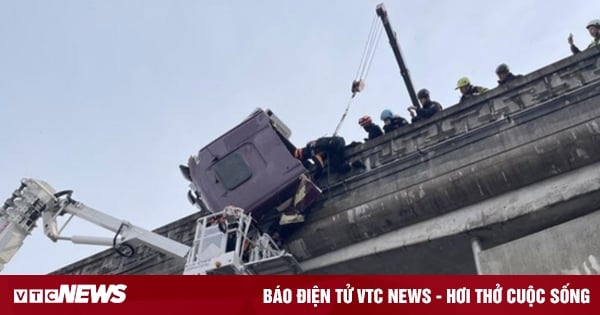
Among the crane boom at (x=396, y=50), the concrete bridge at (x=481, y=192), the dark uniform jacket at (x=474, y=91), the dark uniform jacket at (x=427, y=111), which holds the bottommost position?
the concrete bridge at (x=481, y=192)

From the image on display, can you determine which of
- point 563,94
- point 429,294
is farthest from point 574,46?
point 429,294

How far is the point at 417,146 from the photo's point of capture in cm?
1134

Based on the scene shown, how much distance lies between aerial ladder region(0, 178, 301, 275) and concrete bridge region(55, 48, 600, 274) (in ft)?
2.41

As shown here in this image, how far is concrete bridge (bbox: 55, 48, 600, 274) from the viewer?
9.25 metres

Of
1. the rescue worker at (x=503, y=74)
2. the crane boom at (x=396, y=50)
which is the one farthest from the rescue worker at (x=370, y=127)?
the crane boom at (x=396, y=50)

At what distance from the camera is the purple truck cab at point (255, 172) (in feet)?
38.3

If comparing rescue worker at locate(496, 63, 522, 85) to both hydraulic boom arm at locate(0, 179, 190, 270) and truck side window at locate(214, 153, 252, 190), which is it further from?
hydraulic boom arm at locate(0, 179, 190, 270)

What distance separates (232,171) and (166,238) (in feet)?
6.12

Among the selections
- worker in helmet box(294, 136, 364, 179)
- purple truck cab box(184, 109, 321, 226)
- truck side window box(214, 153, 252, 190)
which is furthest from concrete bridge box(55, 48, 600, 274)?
truck side window box(214, 153, 252, 190)

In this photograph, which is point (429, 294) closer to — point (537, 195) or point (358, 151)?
point (537, 195)

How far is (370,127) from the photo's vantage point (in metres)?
12.7

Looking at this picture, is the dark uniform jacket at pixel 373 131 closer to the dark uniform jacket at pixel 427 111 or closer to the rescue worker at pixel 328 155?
the rescue worker at pixel 328 155

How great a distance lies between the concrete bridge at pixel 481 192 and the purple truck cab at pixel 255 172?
1.83 feet

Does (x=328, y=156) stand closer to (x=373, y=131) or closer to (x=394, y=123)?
(x=373, y=131)
